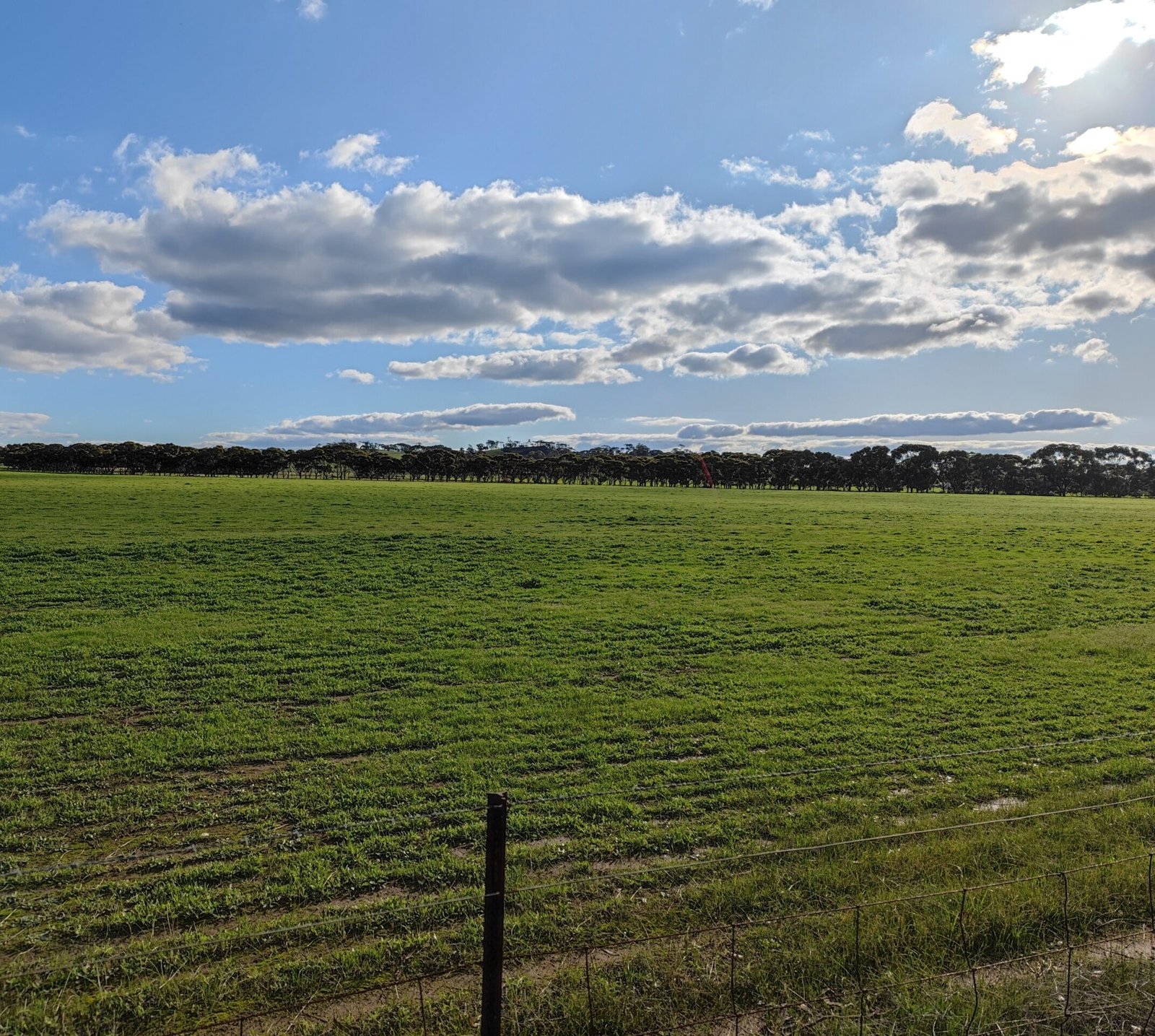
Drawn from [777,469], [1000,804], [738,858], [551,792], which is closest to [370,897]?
[551,792]

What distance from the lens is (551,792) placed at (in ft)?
29.9

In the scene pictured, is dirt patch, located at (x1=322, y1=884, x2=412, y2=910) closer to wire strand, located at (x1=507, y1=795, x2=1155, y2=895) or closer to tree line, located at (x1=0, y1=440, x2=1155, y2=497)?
wire strand, located at (x1=507, y1=795, x2=1155, y2=895)

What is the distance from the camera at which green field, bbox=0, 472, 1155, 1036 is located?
5383mm

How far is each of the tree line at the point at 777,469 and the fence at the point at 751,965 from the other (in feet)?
493

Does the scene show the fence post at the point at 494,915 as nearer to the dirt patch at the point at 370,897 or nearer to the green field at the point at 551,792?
the green field at the point at 551,792

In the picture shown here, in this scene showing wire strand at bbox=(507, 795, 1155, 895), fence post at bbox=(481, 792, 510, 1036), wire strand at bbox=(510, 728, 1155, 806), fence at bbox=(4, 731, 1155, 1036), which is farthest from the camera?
wire strand at bbox=(510, 728, 1155, 806)

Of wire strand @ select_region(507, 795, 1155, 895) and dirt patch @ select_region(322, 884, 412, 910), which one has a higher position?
wire strand @ select_region(507, 795, 1155, 895)

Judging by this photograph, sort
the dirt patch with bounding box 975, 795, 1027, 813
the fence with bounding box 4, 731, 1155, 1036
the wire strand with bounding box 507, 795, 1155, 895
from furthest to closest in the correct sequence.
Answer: the dirt patch with bounding box 975, 795, 1027, 813
the wire strand with bounding box 507, 795, 1155, 895
the fence with bounding box 4, 731, 1155, 1036

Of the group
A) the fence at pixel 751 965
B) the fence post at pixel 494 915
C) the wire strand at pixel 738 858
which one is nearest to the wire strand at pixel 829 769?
the wire strand at pixel 738 858

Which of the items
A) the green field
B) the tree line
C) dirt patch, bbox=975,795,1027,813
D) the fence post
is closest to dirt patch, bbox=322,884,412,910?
the green field

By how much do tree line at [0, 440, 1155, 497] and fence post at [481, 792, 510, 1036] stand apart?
499 feet

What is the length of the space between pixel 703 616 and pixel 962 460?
6752 inches

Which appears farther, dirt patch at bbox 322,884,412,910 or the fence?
dirt patch at bbox 322,884,412,910

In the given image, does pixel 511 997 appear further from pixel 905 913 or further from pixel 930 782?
pixel 930 782
